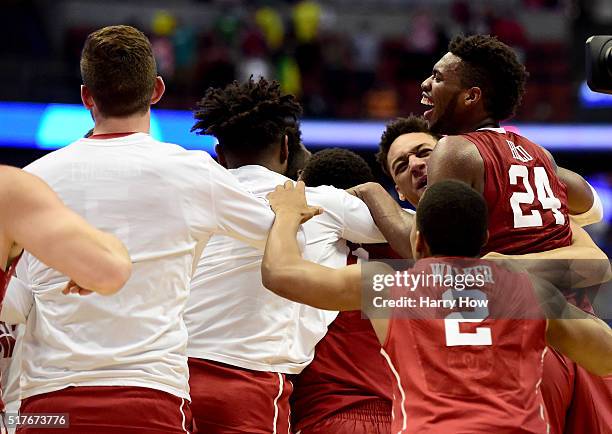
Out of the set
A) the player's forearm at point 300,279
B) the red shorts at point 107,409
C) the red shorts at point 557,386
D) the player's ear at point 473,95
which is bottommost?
the red shorts at point 107,409

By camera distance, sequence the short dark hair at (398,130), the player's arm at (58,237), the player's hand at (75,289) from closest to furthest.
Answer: the player's arm at (58,237)
the player's hand at (75,289)
the short dark hair at (398,130)

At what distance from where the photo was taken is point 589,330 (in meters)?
A: 3.54

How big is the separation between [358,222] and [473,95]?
797 mm

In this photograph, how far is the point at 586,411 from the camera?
3.98m

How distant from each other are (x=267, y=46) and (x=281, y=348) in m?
13.2

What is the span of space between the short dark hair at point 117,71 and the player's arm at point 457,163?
1.25m

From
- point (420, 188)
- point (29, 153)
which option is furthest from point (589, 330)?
point (29, 153)

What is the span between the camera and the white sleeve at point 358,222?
167 inches

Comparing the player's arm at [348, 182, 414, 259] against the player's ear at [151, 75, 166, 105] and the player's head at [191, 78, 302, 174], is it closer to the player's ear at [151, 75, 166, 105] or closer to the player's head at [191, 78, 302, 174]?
the player's head at [191, 78, 302, 174]

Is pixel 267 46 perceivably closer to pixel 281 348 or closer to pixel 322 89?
pixel 322 89

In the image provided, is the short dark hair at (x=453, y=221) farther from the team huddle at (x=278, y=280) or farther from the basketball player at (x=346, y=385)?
the basketball player at (x=346, y=385)

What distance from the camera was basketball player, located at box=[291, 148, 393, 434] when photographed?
13.7 ft

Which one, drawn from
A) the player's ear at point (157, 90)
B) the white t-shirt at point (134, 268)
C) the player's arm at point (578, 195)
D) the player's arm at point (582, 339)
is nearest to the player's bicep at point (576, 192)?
the player's arm at point (578, 195)

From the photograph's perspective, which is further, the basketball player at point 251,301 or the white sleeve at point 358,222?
the white sleeve at point 358,222
